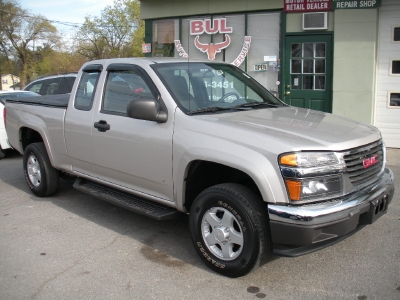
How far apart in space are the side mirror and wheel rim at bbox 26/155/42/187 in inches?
105

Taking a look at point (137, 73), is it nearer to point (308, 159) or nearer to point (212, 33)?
point (308, 159)

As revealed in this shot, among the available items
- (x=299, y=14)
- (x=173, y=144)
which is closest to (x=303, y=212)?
(x=173, y=144)

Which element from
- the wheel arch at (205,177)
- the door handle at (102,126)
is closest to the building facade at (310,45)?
the door handle at (102,126)

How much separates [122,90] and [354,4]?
260 inches

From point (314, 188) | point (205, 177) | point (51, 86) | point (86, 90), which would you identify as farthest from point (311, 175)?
point (51, 86)

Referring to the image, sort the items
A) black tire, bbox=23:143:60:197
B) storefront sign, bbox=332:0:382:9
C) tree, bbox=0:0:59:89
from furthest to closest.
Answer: tree, bbox=0:0:59:89 < storefront sign, bbox=332:0:382:9 < black tire, bbox=23:143:60:197

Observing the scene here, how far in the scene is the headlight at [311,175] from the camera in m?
3.41

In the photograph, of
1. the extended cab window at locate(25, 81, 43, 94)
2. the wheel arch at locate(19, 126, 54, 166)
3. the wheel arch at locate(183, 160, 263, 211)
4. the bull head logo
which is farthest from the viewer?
the extended cab window at locate(25, 81, 43, 94)

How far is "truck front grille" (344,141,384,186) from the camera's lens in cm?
364

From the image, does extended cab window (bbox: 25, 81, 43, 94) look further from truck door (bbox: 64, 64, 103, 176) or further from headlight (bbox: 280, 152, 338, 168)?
headlight (bbox: 280, 152, 338, 168)

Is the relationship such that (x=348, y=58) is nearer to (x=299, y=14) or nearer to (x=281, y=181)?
(x=299, y=14)

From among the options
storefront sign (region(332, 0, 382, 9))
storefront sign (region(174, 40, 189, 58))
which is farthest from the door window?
storefront sign (region(174, 40, 189, 58))

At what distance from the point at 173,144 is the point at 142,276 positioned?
47.3 inches

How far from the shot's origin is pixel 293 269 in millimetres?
4031
